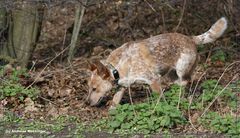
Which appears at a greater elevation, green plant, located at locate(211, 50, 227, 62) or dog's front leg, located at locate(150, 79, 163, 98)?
green plant, located at locate(211, 50, 227, 62)

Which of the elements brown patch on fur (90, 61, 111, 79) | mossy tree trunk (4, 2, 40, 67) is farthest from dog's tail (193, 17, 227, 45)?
mossy tree trunk (4, 2, 40, 67)

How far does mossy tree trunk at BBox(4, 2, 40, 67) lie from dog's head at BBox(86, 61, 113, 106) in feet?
8.65

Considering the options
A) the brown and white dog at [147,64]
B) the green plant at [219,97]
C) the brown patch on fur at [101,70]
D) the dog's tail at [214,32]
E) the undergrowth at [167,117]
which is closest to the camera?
the undergrowth at [167,117]

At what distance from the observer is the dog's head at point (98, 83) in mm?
8906

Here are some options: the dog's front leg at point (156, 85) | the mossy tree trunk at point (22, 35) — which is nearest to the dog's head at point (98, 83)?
the dog's front leg at point (156, 85)

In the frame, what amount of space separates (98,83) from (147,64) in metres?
0.91

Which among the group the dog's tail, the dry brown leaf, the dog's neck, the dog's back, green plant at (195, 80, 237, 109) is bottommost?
the dry brown leaf

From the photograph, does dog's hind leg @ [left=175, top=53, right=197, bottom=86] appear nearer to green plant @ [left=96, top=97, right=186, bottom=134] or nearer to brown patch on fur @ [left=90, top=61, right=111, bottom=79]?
brown patch on fur @ [left=90, top=61, right=111, bottom=79]

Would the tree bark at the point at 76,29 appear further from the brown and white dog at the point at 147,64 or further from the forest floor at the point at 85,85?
the brown and white dog at the point at 147,64

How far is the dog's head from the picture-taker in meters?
8.91

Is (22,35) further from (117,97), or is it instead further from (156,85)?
(156,85)

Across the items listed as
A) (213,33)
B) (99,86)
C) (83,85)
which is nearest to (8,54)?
(83,85)

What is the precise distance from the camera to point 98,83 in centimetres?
898

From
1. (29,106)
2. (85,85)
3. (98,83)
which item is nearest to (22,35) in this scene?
(85,85)
